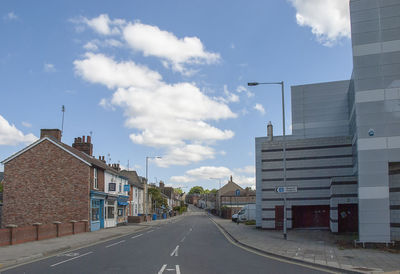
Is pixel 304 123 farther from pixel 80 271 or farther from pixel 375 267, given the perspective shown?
pixel 80 271

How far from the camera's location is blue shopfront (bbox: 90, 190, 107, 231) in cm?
3281

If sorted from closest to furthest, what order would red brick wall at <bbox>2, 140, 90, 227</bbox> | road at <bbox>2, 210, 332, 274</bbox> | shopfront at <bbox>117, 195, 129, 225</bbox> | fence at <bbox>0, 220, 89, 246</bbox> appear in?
road at <bbox>2, 210, 332, 274</bbox>
fence at <bbox>0, 220, 89, 246</bbox>
red brick wall at <bbox>2, 140, 90, 227</bbox>
shopfront at <bbox>117, 195, 129, 225</bbox>

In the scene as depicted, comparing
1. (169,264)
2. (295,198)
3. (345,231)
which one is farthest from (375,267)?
(295,198)

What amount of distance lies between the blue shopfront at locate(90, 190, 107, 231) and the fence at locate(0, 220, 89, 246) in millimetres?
3389

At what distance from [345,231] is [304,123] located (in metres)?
14.8

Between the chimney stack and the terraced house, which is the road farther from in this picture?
the chimney stack

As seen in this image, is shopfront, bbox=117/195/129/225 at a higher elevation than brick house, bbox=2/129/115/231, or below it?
below

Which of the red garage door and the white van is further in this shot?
the white van

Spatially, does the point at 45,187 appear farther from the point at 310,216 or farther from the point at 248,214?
the point at 248,214

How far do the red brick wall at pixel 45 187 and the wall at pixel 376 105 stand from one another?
75.1 feet

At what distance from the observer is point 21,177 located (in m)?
32.2

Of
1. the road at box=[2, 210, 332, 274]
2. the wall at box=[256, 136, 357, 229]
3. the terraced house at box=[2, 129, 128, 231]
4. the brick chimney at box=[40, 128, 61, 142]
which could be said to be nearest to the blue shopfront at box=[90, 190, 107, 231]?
the terraced house at box=[2, 129, 128, 231]

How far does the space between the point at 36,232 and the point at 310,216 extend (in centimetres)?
2221

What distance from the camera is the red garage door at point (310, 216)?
31609 millimetres
